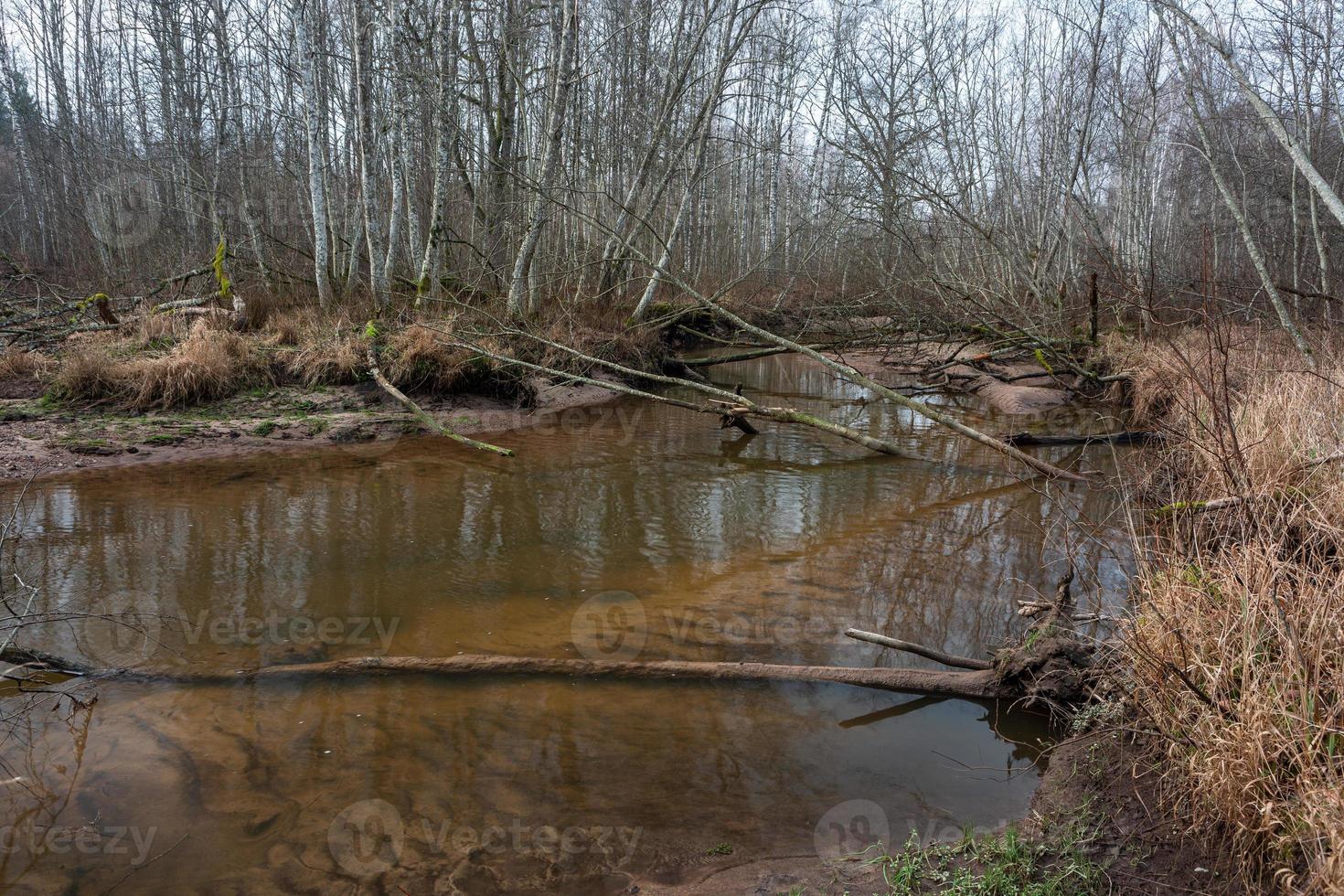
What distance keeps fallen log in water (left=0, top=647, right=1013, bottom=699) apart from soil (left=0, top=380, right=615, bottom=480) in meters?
4.29

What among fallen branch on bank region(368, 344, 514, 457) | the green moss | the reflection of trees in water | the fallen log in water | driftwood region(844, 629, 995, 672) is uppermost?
the green moss

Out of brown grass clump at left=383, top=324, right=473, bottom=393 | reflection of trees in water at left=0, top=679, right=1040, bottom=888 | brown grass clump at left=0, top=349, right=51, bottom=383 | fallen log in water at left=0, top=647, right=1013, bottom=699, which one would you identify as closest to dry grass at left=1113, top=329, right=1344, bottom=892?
reflection of trees in water at left=0, top=679, right=1040, bottom=888

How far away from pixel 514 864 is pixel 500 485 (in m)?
5.27

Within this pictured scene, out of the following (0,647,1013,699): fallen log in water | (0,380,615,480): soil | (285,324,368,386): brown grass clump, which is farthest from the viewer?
(285,324,368,386): brown grass clump

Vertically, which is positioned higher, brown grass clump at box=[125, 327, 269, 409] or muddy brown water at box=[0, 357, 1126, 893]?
brown grass clump at box=[125, 327, 269, 409]

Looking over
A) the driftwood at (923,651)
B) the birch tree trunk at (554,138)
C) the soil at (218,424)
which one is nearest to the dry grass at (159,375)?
the soil at (218,424)

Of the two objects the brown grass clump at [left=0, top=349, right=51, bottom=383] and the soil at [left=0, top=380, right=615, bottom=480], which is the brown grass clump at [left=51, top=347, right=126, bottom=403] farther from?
the brown grass clump at [left=0, top=349, right=51, bottom=383]

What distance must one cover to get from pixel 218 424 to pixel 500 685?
6610 mm

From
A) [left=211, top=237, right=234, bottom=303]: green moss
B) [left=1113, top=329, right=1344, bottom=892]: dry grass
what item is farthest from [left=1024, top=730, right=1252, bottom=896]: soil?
[left=211, top=237, right=234, bottom=303]: green moss

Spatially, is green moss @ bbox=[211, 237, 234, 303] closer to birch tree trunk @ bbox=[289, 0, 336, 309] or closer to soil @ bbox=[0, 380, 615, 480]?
birch tree trunk @ bbox=[289, 0, 336, 309]

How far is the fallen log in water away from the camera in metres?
3.85

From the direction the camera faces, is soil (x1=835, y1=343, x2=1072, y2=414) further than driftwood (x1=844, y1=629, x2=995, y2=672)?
Yes

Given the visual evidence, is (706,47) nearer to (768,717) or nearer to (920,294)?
(920,294)

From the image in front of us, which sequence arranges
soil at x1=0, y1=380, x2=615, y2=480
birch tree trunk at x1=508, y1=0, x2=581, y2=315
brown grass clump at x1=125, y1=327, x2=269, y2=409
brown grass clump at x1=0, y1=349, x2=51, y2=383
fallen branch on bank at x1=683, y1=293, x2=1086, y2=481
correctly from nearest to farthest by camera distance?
fallen branch on bank at x1=683, y1=293, x2=1086, y2=481 → soil at x1=0, y1=380, x2=615, y2=480 → brown grass clump at x1=125, y1=327, x2=269, y2=409 → brown grass clump at x1=0, y1=349, x2=51, y2=383 → birch tree trunk at x1=508, y1=0, x2=581, y2=315
